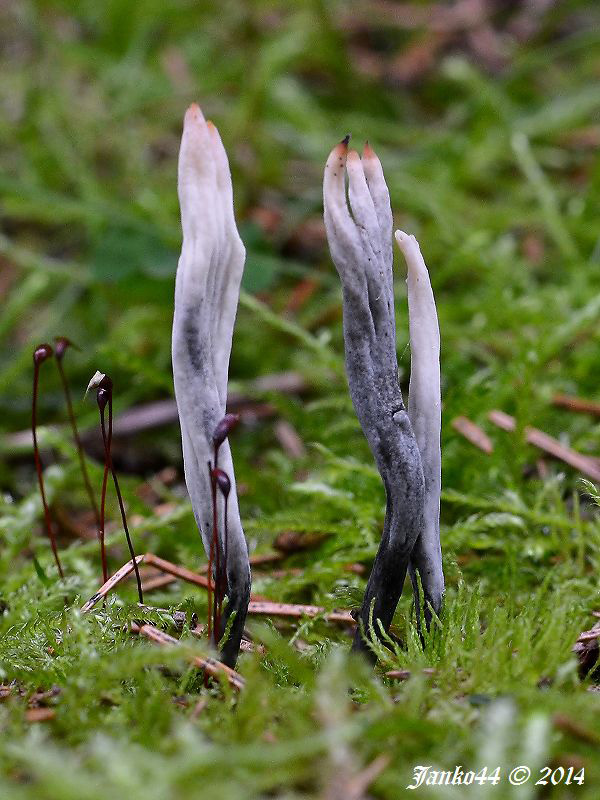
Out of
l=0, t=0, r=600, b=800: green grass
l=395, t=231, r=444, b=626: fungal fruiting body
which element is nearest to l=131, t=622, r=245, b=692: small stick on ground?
l=0, t=0, r=600, b=800: green grass

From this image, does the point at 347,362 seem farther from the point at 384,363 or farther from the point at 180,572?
the point at 180,572

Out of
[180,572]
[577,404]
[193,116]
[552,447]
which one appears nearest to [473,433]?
[552,447]

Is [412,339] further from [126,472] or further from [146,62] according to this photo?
[146,62]

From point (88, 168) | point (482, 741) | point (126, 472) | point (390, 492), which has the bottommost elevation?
point (126, 472)

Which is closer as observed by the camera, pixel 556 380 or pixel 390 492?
pixel 390 492

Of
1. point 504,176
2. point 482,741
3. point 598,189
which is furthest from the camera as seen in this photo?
point 504,176

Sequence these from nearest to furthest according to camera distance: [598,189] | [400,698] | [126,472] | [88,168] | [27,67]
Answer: [400,698] < [126,472] < [598,189] < [88,168] < [27,67]

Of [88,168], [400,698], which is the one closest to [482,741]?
[400,698]

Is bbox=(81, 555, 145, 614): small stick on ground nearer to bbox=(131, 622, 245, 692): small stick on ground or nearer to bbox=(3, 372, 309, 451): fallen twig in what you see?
bbox=(131, 622, 245, 692): small stick on ground

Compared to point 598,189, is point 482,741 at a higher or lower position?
lower
